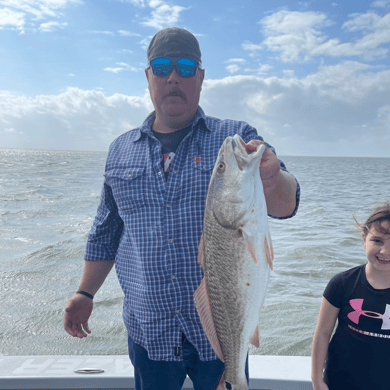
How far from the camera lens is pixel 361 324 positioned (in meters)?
2.59

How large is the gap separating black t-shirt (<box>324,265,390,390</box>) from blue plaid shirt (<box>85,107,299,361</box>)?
96cm

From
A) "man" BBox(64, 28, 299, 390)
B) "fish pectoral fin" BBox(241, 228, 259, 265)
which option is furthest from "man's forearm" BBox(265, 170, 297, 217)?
"fish pectoral fin" BBox(241, 228, 259, 265)

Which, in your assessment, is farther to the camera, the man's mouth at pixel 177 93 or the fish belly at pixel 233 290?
the man's mouth at pixel 177 93

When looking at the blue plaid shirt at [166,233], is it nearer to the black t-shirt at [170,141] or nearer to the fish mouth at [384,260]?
the black t-shirt at [170,141]

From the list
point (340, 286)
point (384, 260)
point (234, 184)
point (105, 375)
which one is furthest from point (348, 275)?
point (105, 375)

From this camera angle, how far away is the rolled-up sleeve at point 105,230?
277 centimetres

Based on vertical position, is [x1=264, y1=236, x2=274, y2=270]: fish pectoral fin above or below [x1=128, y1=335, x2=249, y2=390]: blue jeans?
above

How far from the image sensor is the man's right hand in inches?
109

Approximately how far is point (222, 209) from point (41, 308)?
270 inches

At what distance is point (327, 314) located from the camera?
270cm

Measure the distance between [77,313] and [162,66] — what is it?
183 centimetres

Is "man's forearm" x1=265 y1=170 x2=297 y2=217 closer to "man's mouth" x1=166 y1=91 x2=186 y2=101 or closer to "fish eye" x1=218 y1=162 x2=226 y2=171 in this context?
"fish eye" x1=218 y1=162 x2=226 y2=171

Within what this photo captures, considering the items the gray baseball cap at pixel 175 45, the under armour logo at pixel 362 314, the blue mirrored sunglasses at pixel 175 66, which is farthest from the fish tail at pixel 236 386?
the gray baseball cap at pixel 175 45

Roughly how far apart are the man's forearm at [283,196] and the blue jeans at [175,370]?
97 centimetres
